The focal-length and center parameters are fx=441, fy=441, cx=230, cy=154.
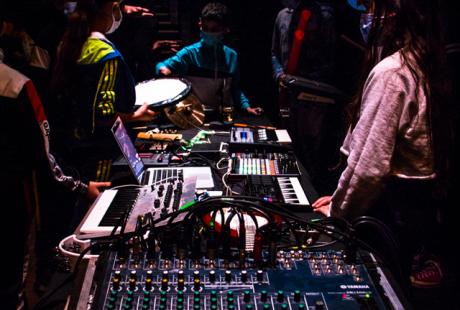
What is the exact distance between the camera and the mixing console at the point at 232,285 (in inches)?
47.8

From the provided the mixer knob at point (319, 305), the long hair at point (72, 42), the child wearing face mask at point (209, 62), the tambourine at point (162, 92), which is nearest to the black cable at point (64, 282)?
the mixer knob at point (319, 305)

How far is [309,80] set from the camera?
16.4 feet

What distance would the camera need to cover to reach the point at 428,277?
331cm

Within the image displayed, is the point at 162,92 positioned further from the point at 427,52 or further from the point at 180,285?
the point at 180,285

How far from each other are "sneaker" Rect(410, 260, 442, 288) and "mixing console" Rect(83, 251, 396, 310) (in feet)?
7.06

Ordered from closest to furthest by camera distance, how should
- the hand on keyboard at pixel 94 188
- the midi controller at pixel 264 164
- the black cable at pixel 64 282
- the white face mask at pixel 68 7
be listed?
1. the black cable at pixel 64 282
2. the hand on keyboard at pixel 94 188
3. the midi controller at pixel 264 164
4. the white face mask at pixel 68 7

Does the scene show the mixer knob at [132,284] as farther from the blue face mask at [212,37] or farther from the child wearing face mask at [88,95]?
the blue face mask at [212,37]

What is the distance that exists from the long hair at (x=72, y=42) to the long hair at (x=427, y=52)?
5.88 ft

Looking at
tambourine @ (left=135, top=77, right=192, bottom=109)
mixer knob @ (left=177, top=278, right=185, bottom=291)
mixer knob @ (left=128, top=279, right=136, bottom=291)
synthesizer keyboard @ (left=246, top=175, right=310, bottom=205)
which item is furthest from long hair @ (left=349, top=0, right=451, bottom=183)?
tambourine @ (left=135, top=77, right=192, bottom=109)

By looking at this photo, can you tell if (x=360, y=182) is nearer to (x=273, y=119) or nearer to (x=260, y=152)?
(x=260, y=152)

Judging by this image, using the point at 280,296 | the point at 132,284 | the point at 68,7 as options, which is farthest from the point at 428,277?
the point at 68,7

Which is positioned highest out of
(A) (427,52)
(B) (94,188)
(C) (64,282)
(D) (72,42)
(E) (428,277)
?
(A) (427,52)

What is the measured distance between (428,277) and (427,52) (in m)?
2.05

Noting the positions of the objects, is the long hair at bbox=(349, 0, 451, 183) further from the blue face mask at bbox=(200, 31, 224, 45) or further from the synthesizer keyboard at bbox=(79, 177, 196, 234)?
the blue face mask at bbox=(200, 31, 224, 45)
